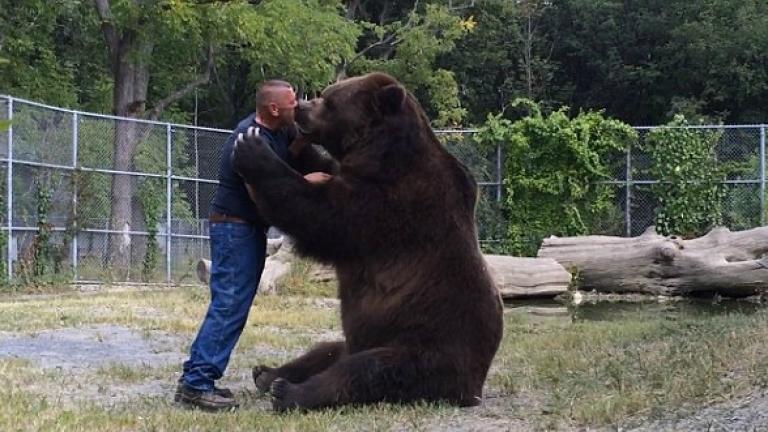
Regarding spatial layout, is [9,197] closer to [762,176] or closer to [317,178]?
[317,178]

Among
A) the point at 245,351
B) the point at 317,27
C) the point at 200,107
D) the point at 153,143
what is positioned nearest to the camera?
the point at 245,351

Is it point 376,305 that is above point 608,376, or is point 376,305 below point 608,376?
above

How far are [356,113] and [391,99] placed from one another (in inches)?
9.9

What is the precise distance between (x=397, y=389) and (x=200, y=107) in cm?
3923

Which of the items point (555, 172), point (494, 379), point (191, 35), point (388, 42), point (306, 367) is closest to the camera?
point (306, 367)

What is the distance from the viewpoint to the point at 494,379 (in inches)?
293

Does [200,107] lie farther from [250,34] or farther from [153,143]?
[153,143]

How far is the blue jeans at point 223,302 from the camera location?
247 inches

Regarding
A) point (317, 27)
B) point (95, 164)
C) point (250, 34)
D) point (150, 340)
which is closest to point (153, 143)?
point (95, 164)

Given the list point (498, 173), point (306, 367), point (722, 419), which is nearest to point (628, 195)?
point (498, 173)

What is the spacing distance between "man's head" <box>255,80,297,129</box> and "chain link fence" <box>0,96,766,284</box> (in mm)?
10367

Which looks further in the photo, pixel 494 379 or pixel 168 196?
pixel 168 196

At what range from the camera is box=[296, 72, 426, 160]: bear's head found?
19.9ft

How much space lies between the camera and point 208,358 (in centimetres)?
626
